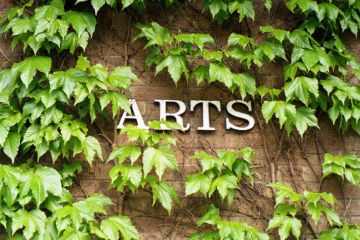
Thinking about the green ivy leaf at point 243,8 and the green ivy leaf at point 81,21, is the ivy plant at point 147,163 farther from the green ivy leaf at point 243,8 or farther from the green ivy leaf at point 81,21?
the green ivy leaf at point 243,8

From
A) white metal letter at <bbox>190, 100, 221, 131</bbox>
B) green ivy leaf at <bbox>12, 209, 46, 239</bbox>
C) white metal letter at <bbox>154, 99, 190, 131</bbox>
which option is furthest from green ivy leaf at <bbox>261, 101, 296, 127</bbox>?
green ivy leaf at <bbox>12, 209, 46, 239</bbox>

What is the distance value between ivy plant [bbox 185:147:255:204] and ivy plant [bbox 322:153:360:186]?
426mm

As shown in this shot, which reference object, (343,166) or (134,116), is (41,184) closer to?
(134,116)

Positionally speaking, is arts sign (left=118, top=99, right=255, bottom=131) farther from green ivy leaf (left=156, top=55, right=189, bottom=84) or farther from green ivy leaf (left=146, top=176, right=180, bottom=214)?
green ivy leaf (left=146, top=176, right=180, bottom=214)

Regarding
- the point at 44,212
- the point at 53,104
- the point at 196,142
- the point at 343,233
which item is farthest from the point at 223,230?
the point at 53,104

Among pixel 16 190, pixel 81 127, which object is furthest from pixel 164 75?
pixel 16 190

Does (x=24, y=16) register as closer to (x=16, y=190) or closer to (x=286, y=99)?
(x=16, y=190)

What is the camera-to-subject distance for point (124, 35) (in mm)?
3205

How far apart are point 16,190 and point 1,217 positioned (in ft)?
0.48

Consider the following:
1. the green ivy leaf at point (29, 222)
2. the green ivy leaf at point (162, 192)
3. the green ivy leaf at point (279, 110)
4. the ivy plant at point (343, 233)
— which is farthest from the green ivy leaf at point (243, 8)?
the green ivy leaf at point (29, 222)

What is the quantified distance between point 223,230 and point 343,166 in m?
0.78

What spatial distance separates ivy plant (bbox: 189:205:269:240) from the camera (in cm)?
277

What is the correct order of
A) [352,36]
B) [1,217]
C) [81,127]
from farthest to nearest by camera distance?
[352,36], [81,127], [1,217]

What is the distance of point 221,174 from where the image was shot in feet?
9.61
